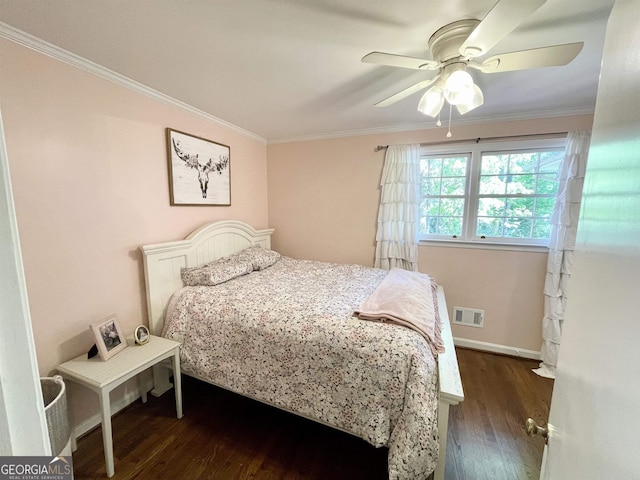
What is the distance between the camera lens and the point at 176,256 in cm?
222

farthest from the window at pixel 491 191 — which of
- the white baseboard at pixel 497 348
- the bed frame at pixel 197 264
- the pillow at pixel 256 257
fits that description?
the pillow at pixel 256 257

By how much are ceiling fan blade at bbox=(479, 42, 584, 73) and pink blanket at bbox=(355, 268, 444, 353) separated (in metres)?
1.37

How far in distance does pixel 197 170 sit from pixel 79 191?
0.97m

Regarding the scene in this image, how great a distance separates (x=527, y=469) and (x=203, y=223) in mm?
2992

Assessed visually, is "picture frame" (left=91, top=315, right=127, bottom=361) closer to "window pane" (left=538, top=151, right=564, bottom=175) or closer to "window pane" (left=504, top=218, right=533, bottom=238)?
"window pane" (left=504, top=218, right=533, bottom=238)

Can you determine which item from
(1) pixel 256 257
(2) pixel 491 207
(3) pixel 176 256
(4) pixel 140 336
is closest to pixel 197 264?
(3) pixel 176 256

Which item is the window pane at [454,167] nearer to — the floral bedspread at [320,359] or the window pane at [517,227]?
the window pane at [517,227]

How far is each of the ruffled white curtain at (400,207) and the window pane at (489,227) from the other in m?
0.64

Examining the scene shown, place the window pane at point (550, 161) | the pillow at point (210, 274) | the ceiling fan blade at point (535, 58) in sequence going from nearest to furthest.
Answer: the ceiling fan blade at point (535, 58) < the pillow at point (210, 274) < the window pane at point (550, 161)

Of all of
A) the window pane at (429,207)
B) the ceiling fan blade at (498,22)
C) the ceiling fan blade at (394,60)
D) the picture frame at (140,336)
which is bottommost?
the picture frame at (140,336)

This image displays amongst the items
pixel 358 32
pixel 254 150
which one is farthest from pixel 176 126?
pixel 358 32

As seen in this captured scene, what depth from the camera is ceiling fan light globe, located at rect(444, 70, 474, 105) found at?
128 centimetres

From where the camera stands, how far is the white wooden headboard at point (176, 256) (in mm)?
2014

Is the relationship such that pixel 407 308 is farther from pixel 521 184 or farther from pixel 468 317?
pixel 521 184
